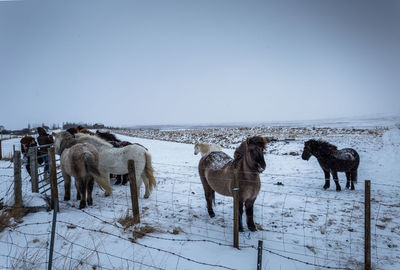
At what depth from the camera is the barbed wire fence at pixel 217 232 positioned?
2.79m

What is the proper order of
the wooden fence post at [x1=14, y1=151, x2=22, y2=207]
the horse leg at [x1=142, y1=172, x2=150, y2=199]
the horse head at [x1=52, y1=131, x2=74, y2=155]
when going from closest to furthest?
the wooden fence post at [x1=14, y1=151, x2=22, y2=207]
the horse head at [x1=52, y1=131, x2=74, y2=155]
the horse leg at [x1=142, y1=172, x2=150, y2=199]

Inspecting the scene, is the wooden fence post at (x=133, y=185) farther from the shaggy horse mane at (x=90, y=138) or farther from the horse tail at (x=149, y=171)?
the shaggy horse mane at (x=90, y=138)

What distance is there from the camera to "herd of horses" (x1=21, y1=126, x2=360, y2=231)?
356 cm

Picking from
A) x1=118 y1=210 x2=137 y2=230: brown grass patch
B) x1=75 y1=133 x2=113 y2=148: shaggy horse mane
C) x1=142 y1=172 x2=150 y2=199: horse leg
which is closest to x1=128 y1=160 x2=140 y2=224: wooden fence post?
x1=118 y1=210 x2=137 y2=230: brown grass patch

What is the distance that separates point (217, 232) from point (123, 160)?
318cm

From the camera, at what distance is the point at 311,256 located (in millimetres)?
3023

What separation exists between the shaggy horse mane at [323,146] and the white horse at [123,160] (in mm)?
5240

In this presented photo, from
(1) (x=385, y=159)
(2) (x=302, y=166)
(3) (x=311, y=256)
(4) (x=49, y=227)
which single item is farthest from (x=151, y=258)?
(1) (x=385, y=159)

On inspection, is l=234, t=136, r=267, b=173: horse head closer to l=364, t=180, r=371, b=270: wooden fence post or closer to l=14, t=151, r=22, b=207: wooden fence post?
l=364, t=180, r=371, b=270: wooden fence post

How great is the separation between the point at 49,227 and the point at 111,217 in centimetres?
102

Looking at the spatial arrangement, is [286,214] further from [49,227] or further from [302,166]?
[302,166]

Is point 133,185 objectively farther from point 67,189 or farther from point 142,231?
point 67,189

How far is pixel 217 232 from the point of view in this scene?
149 inches

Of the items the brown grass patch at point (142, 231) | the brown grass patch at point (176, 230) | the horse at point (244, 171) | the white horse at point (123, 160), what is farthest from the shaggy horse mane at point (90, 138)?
the brown grass patch at point (176, 230)
